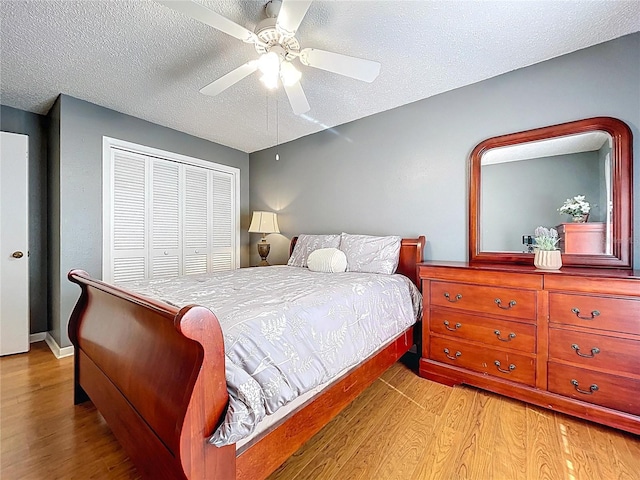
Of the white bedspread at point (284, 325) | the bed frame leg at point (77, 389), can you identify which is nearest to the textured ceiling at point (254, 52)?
the white bedspread at point (284, 325)

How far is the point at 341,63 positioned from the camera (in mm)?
1729

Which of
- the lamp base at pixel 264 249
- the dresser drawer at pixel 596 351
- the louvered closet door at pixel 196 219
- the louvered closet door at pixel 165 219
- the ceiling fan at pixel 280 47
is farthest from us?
the lamp base at pixel 264 249

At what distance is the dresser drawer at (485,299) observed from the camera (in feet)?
6.15

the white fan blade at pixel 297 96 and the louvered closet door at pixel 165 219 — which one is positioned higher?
the white fan blade at pixel 297 96

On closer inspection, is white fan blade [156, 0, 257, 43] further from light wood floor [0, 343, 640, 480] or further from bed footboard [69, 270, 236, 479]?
light wood floor [0, 343, 640, 480]

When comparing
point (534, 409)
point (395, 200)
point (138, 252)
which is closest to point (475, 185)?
point (395, 200)

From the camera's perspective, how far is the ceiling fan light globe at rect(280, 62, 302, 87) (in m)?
1.81

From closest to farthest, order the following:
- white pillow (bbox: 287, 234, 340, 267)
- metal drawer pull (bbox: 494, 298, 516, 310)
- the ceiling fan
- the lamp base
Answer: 1. the ceiling fan
2. metal drawer pull (bbox: 494, 298, 516, 310)
3. white pillow (bbox: 287, 234, 340, 267)
4. the lamp base

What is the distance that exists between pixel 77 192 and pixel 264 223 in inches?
75.9

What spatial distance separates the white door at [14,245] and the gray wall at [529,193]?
4358mm

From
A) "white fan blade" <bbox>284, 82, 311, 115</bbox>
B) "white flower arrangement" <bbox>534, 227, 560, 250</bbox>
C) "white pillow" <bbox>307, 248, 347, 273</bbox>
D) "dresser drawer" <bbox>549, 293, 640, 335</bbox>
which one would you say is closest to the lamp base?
"white pillow" <bbox>307, 248, 347, 273</bbox>

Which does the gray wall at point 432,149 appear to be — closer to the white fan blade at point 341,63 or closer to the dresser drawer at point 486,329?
the dresser drawer at point 486,329

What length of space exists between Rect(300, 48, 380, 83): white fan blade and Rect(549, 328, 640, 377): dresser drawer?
1930mm

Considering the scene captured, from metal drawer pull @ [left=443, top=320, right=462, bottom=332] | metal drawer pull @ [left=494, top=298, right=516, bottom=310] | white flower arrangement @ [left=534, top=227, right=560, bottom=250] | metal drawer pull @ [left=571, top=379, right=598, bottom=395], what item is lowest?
metal drawer pull @ [left=571, top=379, right=598, bottom=395]
